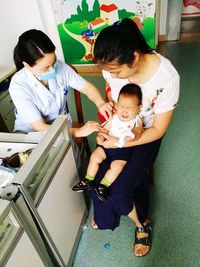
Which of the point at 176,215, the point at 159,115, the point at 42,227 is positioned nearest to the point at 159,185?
the point at 176,215

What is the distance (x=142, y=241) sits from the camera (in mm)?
1477

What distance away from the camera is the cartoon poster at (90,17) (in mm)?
3205

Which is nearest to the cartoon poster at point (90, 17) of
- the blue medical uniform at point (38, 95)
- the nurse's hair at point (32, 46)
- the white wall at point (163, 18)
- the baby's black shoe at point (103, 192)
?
the white wall at point (163, 18)

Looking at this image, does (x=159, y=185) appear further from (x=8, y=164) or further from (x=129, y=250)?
(x=8, y=164)

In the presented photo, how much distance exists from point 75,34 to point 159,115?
275 cm

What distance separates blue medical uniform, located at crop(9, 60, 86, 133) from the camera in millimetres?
Result: 1386

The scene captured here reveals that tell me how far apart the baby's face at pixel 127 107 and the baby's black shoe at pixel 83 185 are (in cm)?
41

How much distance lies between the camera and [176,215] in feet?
5.39

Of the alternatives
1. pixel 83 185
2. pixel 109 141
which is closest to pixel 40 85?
pixel 109 141

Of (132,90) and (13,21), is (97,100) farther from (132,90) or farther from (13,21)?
(13,21)

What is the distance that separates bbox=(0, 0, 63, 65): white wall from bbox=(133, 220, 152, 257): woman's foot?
105 inches

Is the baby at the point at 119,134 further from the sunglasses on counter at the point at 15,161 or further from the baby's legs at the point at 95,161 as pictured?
the sunglasses on counter at the point at 15,161

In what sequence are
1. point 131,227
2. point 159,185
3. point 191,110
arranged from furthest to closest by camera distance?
1. point 191,110
2. point 159,185
3. point 131,227

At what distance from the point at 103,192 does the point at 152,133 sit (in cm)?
42
